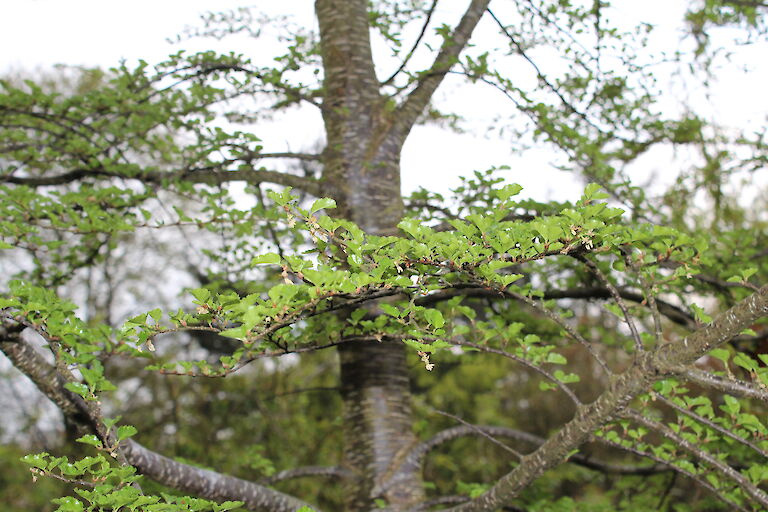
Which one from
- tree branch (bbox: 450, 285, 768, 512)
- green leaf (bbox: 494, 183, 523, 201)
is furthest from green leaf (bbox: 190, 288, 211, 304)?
tree branch (bbox: 450, 285, 768, 512)

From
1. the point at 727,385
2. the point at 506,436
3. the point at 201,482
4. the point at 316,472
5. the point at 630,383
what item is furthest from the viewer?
the point at 506,436

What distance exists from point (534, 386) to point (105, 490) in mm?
10606

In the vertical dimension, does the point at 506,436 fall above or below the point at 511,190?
below

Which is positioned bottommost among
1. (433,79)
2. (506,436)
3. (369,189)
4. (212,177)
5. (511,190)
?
(506,436)

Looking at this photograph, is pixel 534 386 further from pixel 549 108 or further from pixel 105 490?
pixel 105 490

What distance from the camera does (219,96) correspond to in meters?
3.45

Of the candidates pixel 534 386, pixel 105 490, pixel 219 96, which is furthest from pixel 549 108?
pixel 534 386

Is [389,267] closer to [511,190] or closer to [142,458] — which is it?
[511,190]

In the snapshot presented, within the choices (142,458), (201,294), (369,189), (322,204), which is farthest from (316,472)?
(322,204)

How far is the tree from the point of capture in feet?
6.10

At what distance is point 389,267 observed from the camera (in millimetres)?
1787

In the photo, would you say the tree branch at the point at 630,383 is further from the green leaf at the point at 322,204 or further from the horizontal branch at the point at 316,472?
the green leaf at the point at 322,204

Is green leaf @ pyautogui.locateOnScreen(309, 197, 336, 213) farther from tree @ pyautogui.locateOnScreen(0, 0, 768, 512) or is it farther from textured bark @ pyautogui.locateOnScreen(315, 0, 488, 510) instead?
textured bark @ pyautogui.locateOnScreen(315, 0, 488, 510)

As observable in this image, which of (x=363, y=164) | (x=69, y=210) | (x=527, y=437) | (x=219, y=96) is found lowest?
(x=527, y=437)
